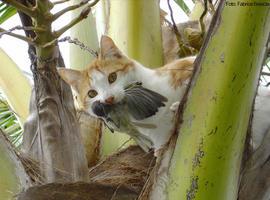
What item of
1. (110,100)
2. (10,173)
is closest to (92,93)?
(110,100)

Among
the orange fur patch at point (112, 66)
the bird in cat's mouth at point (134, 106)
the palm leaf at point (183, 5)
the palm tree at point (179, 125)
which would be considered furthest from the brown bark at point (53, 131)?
the palm leaf at point (183, 5)

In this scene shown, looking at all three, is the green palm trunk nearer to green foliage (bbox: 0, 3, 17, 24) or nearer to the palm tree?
the palm tree

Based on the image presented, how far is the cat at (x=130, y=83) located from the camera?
1972 mm

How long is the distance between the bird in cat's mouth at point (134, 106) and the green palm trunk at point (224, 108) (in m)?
0.53

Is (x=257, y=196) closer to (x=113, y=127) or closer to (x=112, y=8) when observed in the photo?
(x=113, y=127)

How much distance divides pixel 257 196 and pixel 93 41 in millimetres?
1153

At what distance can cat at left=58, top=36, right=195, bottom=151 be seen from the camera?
1.97 m

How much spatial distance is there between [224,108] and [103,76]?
862 millimetres

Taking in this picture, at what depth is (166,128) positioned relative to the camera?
1990 millimetres

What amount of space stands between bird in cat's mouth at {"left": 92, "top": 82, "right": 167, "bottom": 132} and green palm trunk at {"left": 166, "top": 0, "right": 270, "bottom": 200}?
0.53 metres

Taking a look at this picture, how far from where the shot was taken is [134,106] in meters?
1.95

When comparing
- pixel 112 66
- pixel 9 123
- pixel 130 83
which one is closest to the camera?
pixel 130 83

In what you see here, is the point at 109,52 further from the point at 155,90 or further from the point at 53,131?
the point at 53,131

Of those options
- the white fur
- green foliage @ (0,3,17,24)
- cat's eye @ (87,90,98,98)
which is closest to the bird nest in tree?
the white fur
